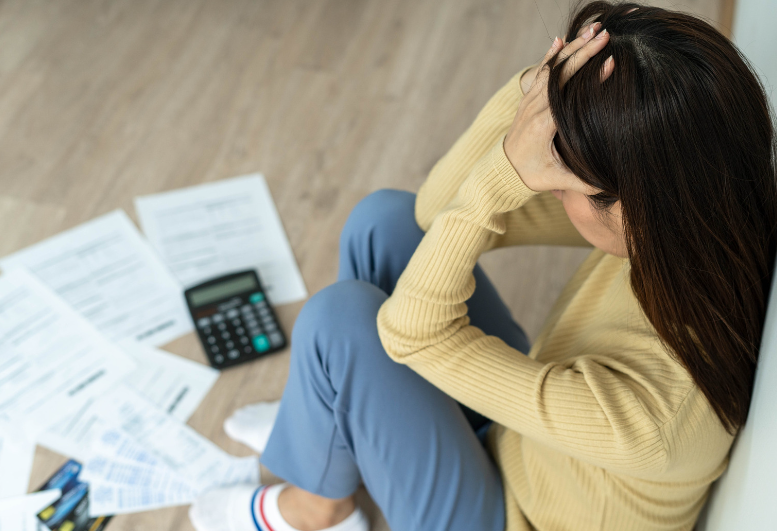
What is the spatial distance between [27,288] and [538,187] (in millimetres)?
1106

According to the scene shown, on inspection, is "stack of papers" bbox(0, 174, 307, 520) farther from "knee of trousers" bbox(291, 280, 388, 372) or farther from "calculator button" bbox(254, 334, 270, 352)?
"knee of trousers" bbox(291, 280, 388, 372)

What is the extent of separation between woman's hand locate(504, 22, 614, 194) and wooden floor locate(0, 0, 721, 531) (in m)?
0.76

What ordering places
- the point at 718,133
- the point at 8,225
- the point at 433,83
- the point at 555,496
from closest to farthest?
the point at 718,133 < the point at 555,496 < the point at 8,225 < the point at 433,83

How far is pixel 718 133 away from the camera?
0.48 meters

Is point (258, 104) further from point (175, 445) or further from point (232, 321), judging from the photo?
point (175, 445)

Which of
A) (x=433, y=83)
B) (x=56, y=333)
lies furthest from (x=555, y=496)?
(x=433, y=83)

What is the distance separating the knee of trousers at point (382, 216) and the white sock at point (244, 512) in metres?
0.41

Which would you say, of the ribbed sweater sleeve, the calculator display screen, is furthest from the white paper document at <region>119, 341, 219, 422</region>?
the ribbed sweater sleeve

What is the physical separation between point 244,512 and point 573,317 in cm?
60

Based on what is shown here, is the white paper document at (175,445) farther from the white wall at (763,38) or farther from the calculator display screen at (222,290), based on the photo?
the white wall at (763,38)

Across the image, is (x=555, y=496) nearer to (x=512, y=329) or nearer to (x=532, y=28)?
(x=512, y=329)

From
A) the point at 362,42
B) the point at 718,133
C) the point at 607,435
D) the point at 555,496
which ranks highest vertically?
the point at 362,42

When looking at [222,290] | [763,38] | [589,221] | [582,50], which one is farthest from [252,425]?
[763,38]

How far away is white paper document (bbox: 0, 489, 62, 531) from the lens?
102 centimetres
